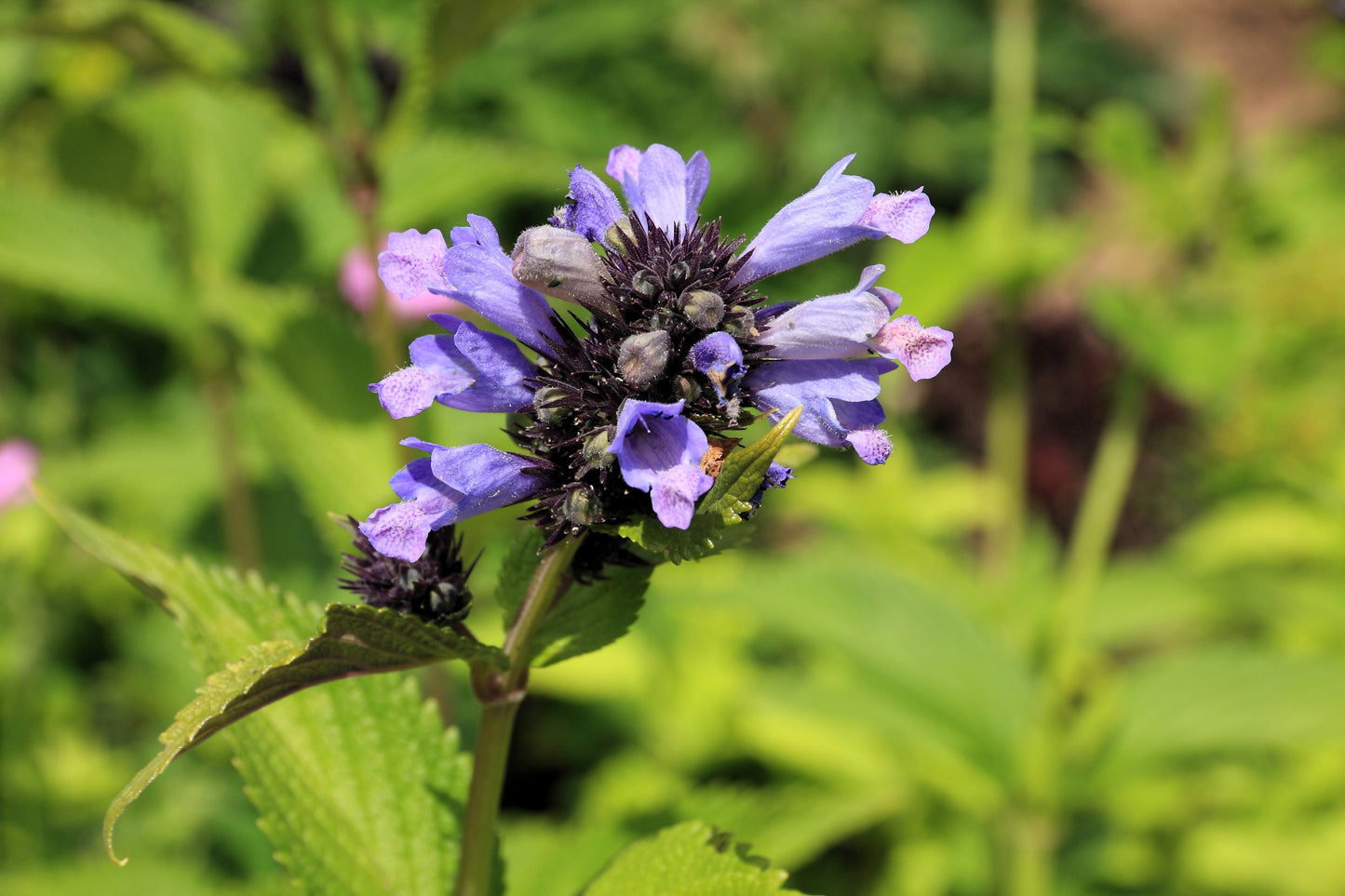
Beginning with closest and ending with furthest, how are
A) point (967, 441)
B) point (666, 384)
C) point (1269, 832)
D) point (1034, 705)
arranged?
point (666, 384) → point (1034, 705) → point (1269, 832) → point (967, 441)

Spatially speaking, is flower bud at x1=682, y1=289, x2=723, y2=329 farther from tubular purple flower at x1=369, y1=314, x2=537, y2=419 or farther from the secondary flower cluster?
tubular purple flower at x1=369, y1=314, x2=537, y2=419

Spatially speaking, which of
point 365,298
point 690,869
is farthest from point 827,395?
point 365,298

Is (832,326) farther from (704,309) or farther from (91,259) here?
(91,259)

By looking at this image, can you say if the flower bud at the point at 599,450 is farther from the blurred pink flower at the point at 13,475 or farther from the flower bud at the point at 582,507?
the blurred pink flower at the point at 13,475

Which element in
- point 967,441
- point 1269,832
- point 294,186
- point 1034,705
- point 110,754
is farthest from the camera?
point 967,441

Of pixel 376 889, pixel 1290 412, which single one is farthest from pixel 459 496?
pixel 1290 412

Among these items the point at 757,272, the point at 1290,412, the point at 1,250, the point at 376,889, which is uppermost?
the point at 1290,412

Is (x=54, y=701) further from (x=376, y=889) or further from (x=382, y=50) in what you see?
(x=376, y=889)
